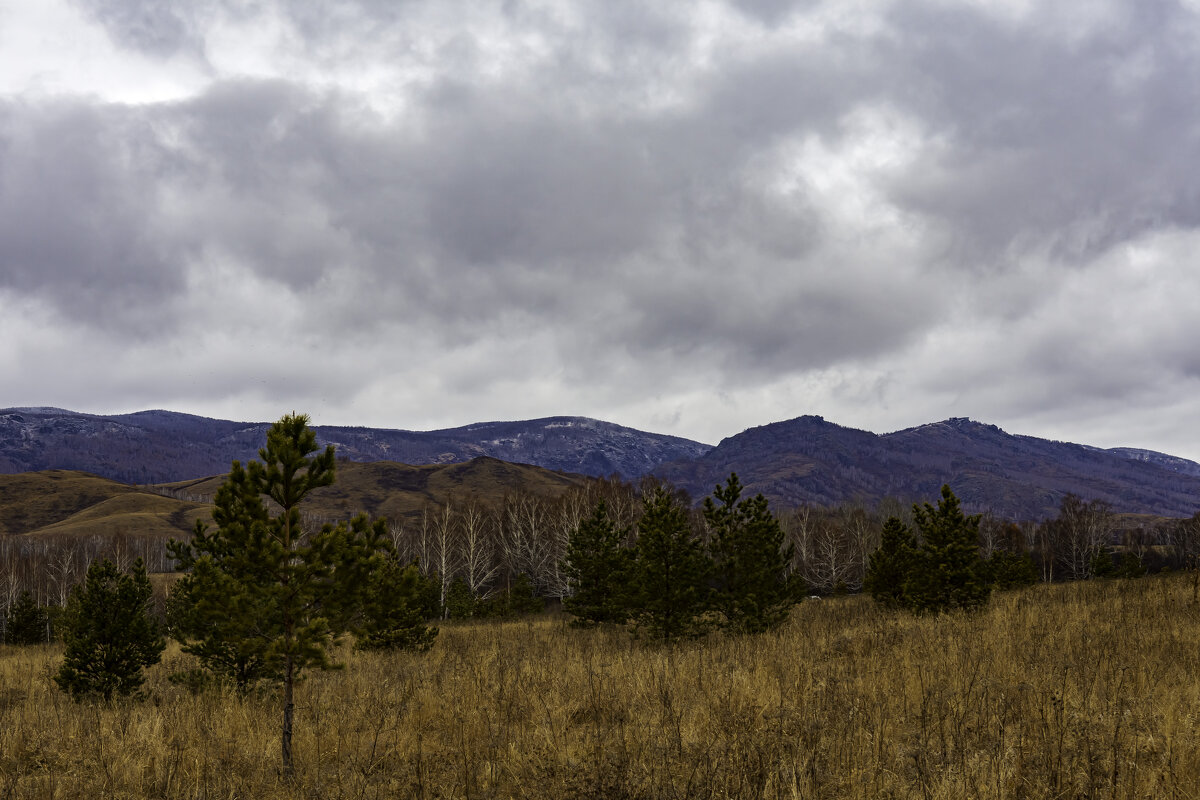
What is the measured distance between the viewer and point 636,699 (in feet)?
27.4

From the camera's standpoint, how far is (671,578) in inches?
670

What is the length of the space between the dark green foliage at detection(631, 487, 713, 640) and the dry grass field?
15.3ft

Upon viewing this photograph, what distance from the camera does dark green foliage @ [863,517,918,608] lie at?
→ 26141 millimetres

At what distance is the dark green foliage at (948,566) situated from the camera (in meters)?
18.7

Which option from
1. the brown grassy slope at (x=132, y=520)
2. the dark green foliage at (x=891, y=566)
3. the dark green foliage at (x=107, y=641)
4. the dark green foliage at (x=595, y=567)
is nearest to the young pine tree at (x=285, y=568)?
the dark green foliage at (x=107, y=641)

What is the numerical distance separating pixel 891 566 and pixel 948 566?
8769 millimetres

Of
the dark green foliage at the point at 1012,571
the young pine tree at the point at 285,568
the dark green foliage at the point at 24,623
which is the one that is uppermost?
the young pine tree at the point at 285,568

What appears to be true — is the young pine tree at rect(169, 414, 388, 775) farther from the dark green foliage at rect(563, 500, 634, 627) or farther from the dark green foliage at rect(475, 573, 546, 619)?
the dark green foliage at rect(475, 573, 546, 619)

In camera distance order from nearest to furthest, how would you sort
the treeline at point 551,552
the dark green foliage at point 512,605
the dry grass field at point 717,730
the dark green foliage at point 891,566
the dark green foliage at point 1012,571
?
1. the dry grass field at point 717,730
2. the dark green foliage at point 891,566
3. the dark green foliage at point 1012,571
4. the dark green foliage at point 512,605
5. the treeline at point 551,552

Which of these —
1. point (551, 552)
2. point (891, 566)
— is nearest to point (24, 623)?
point (551, 552)

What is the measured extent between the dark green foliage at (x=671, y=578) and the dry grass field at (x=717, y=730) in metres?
4.67

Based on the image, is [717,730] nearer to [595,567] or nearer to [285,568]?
[285,568]

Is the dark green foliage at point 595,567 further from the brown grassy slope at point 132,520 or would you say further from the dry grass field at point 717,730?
the brown grassy slope at point 132,520

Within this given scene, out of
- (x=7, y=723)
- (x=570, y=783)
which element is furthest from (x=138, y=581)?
(x=570, y=783)
